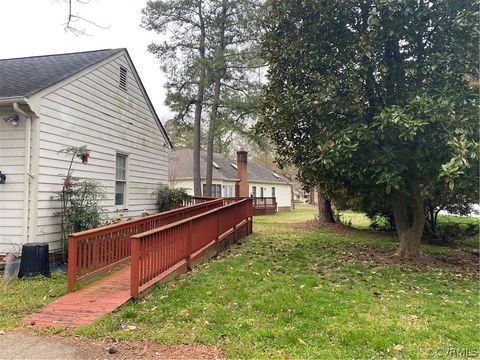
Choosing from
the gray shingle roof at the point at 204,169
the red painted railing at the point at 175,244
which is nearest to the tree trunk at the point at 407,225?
the red painted railing at the point at 175,244

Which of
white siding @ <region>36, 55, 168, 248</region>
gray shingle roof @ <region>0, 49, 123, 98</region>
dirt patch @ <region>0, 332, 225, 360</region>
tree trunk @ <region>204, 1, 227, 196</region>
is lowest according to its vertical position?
dirt patch @ <region>0, 332, 225, 360</region>

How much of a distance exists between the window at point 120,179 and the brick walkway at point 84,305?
4.80m

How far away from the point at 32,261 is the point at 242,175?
75.5 ft

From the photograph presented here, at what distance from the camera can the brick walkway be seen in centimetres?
423

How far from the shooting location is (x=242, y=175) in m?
28.9

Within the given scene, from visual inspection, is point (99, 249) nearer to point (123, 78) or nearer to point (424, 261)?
point (123, 78)

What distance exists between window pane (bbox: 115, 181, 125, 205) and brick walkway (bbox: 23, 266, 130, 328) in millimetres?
4727

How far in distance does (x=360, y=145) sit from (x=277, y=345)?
177 inches

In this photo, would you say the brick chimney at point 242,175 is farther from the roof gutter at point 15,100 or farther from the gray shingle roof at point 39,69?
the roof gutter at point 15,100

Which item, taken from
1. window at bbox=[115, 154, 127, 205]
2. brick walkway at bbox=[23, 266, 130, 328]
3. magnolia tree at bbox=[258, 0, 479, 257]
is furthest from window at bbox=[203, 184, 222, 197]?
brick walkway at bbox=[23, 266, 130, 328]

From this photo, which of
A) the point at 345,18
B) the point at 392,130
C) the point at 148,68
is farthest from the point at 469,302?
the point at 148,68

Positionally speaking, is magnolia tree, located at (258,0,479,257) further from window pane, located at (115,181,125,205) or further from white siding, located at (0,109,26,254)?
white siding, located at (0,109,26,254)

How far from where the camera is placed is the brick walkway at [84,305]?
4.23 meters

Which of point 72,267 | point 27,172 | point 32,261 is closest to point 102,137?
point 27,172
